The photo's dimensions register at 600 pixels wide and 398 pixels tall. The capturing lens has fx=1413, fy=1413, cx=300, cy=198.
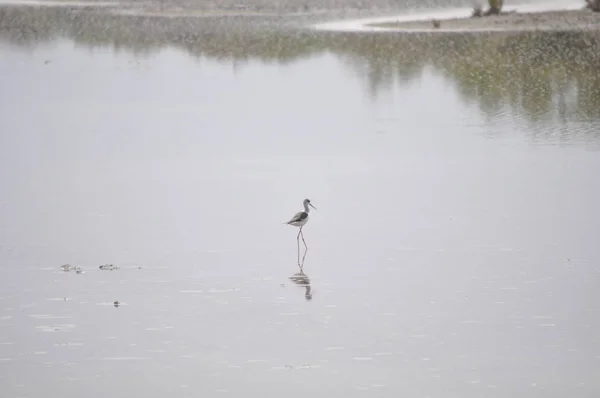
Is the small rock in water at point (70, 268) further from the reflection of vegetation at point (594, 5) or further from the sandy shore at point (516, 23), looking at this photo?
the reflection of vegetation at point (594, 5)

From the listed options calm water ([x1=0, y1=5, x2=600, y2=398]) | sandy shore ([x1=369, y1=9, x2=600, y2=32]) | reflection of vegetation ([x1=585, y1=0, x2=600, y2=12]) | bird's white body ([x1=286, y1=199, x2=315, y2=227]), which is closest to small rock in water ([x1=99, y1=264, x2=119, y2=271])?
calm water ([x1=0, y1=5, x2=600, y2=398])

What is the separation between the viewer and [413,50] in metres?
32.4

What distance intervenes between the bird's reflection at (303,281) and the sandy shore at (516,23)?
26970mm

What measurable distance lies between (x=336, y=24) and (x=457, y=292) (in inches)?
1178

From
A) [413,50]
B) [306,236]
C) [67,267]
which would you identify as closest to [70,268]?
[67,267]

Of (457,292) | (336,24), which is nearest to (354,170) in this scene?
(457,292)

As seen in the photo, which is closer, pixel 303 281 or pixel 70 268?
pixel 303 281

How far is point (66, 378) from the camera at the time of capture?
8.78 metres

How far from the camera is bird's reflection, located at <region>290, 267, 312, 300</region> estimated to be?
10828 mm

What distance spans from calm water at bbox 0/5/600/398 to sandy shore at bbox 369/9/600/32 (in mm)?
11954

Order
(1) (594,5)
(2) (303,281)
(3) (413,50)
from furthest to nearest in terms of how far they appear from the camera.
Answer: (1) (594,5) < (3) (413,50) < (2) (303,281)

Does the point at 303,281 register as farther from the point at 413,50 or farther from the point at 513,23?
the point at 513,23

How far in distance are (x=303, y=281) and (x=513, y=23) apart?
2900 cm

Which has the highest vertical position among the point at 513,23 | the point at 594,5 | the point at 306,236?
the point at 594,5
